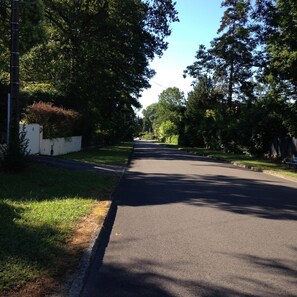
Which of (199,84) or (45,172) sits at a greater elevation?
(199,84)

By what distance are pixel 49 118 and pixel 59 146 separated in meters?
2.17

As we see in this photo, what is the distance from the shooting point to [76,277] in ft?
16.5

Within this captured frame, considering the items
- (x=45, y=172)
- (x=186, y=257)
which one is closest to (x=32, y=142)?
(x=45, y=172)

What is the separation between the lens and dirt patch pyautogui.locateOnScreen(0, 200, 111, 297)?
14.7ft

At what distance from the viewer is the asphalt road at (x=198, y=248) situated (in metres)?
4.98

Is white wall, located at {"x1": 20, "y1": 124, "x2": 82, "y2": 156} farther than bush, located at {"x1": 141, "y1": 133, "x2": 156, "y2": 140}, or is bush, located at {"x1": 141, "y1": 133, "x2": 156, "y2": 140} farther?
bush, located at {"x1": 141, "y1": 133, "x2": 156, "y2": 140}

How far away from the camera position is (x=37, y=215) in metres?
7.77

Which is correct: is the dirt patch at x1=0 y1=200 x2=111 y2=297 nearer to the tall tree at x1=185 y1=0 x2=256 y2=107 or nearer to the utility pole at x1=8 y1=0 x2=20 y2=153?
the utility pole at x1=8 y1=0 x2=20 y2=153

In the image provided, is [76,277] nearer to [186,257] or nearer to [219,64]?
[186,257]

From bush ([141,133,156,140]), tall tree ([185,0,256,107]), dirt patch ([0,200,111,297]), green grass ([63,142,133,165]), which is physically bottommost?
bush ([141,133,156,140])

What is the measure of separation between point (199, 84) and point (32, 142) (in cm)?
5856

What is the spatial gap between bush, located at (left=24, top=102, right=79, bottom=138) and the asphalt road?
45.6 feet

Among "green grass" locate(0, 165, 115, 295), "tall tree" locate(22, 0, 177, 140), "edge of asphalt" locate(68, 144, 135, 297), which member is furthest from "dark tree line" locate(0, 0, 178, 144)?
"edge of asphalt" locate(68, 144, 135, 297)

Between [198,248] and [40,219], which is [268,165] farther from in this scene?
[40,219]
